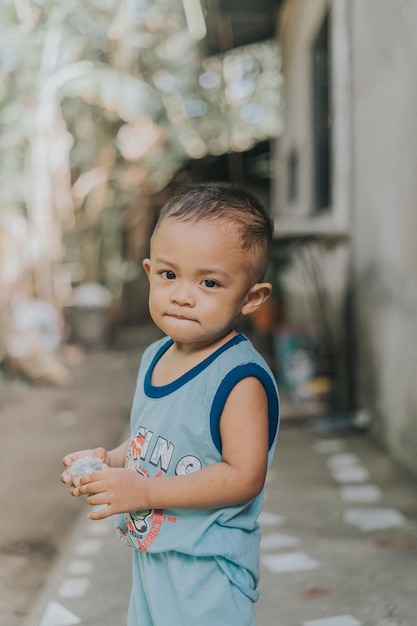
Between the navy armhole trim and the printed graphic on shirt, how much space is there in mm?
78

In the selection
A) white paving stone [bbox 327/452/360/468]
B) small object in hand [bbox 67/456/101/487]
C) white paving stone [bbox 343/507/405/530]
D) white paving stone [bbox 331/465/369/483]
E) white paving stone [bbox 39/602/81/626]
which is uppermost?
small object in hand [bbox 67/456/101/487]

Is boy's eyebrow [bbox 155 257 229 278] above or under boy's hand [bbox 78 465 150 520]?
above

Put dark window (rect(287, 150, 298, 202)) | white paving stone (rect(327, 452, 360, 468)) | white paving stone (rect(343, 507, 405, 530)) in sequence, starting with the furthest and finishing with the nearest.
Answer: dark window (rect(287, 150, 298, 202)), white paving stone (rect(327, 452, 360, 468)), white paving stone (rect(343, 507, 405, 530))

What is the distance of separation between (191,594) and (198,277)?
60cm

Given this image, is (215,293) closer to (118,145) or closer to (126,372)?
(126,372)

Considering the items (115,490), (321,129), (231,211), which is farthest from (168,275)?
(321,129)

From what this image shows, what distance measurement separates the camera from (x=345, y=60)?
546 centimetres

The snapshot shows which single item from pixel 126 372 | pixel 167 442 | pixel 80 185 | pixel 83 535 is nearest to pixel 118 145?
pixel 80 185

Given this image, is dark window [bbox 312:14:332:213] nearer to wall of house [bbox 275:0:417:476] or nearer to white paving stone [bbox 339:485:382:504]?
wall of house [bbox 275:0:417:476]

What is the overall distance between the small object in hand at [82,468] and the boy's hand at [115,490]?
28 mm

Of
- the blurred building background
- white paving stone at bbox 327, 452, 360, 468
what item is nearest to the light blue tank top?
the blurred building background

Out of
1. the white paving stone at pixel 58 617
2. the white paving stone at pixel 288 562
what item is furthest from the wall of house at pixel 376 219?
the white paving stone at pixel 58 617

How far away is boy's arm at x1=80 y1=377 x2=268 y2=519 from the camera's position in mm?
1438

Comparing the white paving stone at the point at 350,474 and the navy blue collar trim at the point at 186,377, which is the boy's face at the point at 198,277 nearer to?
the navy blue collar trim at the point at 186,377
